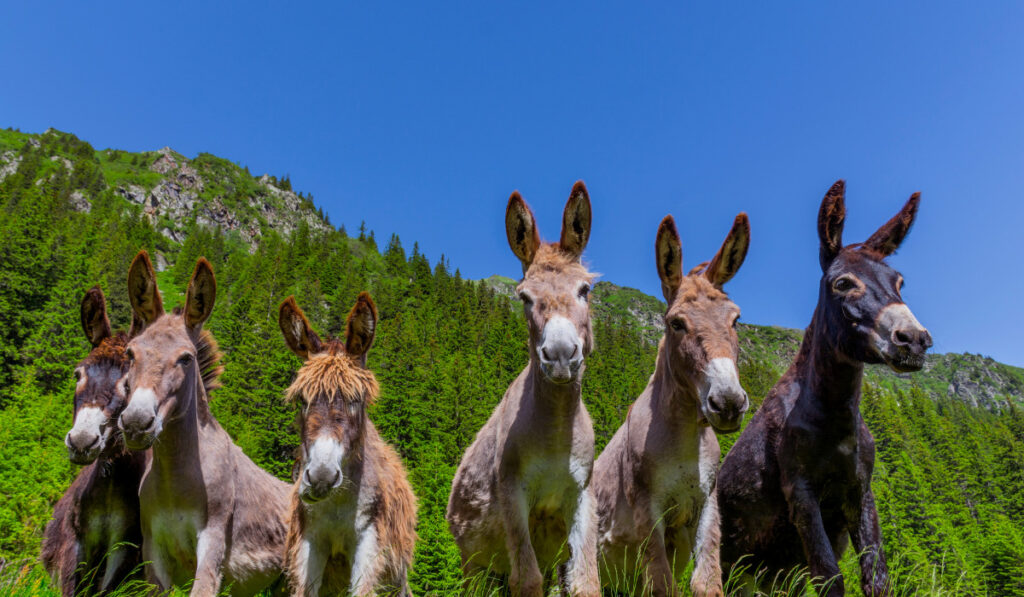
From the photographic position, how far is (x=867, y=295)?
405 centimetres

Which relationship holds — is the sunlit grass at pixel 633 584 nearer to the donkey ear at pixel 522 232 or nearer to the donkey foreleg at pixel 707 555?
the donkey foreleg at pixel 707 555

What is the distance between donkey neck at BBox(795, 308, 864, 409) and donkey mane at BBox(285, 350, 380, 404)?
164 inches

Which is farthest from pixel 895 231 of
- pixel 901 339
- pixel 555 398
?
pixel 555 398

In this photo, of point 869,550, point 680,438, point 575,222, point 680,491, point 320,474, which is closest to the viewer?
point 320,474

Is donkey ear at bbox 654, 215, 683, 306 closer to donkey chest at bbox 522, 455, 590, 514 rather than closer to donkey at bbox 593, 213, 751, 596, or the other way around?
donkey at bbox 593, 213, 751, 596

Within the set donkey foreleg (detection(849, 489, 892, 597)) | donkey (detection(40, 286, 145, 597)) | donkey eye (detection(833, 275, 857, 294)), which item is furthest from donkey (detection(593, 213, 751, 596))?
donkey (detection(40, 286, 145, 597))

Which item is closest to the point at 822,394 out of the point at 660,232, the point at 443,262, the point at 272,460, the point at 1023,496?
the point at 660,232

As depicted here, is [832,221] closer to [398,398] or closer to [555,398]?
[555,398]

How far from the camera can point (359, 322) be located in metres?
5.01

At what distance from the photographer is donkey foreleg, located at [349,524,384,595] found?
4.24 meters

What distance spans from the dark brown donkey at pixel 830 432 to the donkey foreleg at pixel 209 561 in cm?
508

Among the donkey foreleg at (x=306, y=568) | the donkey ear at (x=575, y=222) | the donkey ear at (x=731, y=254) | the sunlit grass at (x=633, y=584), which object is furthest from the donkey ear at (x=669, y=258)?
the donkey foreleg at (x=306, y=568)

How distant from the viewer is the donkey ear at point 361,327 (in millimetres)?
4965

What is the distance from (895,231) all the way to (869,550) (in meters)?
2.90
